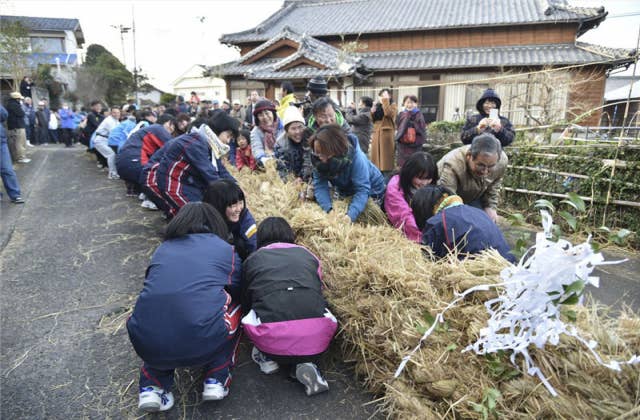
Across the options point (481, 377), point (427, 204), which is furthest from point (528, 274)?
point (427, 204)

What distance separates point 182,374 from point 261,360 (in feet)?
1.64

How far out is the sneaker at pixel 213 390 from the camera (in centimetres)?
220

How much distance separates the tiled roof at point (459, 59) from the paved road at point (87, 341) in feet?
33.3

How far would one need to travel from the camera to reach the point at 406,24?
17.7 meters

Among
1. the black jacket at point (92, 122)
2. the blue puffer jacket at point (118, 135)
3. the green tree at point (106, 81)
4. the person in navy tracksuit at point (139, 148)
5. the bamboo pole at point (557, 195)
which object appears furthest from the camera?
the green tree at point (106, 81)

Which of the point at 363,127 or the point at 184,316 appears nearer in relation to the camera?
the point at 184,316

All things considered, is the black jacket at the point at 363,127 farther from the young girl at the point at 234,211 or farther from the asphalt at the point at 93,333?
the young girl at the point at 234,211

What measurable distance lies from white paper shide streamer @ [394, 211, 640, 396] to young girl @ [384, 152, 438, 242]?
160 cm

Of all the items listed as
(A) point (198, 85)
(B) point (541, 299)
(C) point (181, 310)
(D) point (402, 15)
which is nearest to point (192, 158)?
(C) point (181, 310)

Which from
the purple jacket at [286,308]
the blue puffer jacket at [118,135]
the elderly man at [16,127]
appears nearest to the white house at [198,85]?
the elderly man at [16,127]

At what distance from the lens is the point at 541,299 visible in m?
1.63

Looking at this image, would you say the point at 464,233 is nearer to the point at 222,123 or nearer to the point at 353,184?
the point at 353,184

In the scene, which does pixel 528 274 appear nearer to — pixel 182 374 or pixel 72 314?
pixel 182 374

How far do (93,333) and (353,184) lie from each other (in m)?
2.43
